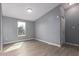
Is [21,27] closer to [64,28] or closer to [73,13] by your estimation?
[64,28]

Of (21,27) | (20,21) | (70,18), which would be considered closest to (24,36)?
(21,27)

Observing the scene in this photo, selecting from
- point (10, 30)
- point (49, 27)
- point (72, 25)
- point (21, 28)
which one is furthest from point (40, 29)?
point (72, 25)

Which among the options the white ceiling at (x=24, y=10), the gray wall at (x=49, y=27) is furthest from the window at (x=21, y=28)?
the gray wall at (x=49, y=27)

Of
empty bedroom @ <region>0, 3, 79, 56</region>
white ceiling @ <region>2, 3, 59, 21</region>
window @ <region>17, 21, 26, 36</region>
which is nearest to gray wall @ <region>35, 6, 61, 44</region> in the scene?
empty bedroom @ <region>0, 3, 79, 56</region>

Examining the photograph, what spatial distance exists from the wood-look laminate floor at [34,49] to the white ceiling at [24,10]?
1.60 ft

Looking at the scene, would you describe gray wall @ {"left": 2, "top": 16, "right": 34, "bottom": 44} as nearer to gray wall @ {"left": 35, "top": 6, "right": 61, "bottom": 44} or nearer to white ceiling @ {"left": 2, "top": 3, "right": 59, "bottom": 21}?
white ceiling @ {"left": 2, "top": 3, "right": 59, "bottom": 21}

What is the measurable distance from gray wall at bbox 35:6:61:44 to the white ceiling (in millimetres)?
110

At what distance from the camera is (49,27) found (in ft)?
3.94

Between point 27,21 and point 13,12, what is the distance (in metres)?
0.28

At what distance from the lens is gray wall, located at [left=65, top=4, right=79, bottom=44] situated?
1.07 metres

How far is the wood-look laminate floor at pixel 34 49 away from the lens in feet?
3.06

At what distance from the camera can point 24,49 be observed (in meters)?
0.98

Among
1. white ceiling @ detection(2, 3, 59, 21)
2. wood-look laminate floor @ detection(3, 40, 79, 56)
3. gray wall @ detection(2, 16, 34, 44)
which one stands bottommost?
wood-look laminate floor @ detection(3, 40, 79, 56)

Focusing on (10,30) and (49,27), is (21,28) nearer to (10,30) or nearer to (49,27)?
(10,30)
